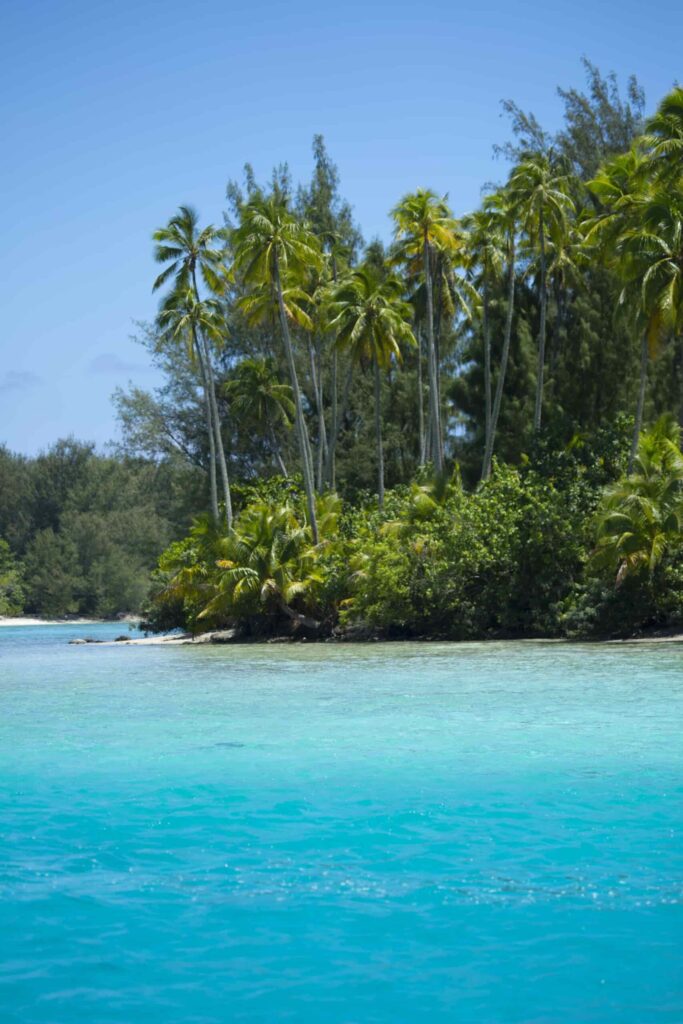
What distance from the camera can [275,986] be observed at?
5.94 m

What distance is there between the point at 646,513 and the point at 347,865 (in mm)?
21787

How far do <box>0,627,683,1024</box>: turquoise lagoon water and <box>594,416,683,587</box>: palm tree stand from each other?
12.1 meters

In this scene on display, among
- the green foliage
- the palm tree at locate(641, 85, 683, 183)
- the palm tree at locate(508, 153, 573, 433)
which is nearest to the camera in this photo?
the palm tree at locate(641, 85, 683, 183)

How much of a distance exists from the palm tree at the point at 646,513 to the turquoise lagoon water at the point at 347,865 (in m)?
12.1

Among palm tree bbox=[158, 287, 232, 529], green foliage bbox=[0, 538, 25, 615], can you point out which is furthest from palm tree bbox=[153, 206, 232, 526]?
green foliage bbox=[0, 538, 25, 615]

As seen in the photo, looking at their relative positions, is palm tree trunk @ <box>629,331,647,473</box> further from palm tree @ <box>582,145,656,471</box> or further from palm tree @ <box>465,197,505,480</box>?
palm tree @ <box>465,197,505,480</box>

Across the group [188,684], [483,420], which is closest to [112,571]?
[483,420]

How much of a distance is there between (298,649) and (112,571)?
184ft

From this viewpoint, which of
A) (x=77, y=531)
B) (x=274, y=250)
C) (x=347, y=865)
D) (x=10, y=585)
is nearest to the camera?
(x=347, y=865)

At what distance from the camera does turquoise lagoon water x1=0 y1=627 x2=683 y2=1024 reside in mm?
5832

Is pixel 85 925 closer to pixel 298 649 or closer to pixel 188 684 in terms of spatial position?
pixel 188 684

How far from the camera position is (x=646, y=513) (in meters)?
28.5

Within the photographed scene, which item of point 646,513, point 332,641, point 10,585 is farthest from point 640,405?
point 10,585

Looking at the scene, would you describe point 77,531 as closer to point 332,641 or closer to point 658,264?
point 332,641
